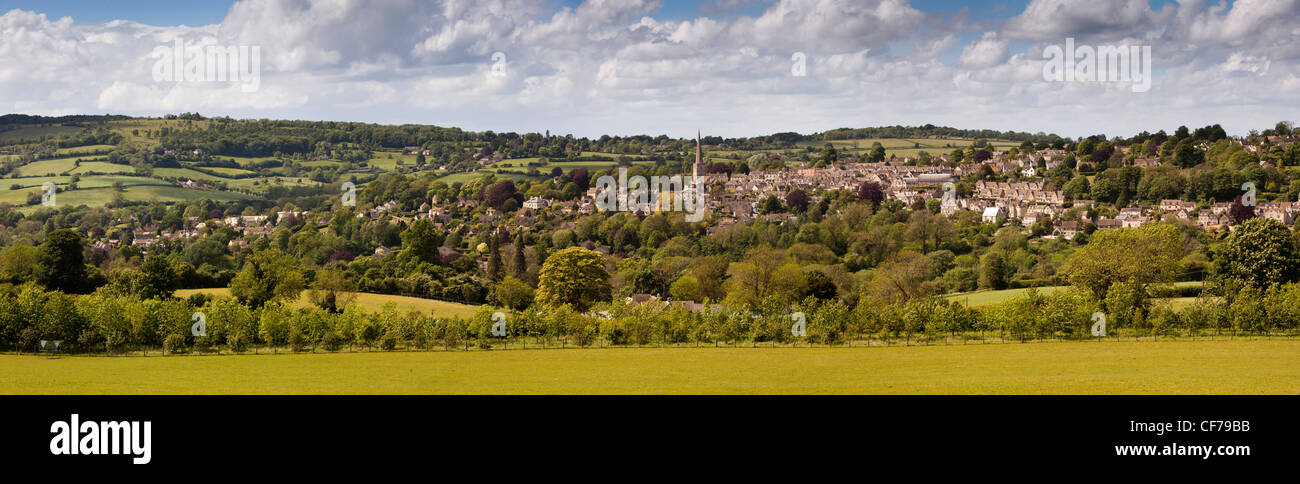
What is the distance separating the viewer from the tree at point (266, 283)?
37.6m

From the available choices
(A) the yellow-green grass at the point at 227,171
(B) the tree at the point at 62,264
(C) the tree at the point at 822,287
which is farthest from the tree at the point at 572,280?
(A) the yellow-green grass at the point at 227,171

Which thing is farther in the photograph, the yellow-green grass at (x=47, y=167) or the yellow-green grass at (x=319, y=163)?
the yellow-green grass at (x=319, y=163)

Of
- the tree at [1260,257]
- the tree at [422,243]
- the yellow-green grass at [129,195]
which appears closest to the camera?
the tree at [1260,257]

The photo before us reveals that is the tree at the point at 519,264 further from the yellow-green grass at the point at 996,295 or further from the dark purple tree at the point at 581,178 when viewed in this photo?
the dark purple tree at the point at 581,178

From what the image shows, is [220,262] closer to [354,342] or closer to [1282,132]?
[354,342]

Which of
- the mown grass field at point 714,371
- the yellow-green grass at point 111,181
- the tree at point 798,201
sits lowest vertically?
the mown grass field at point 714,371

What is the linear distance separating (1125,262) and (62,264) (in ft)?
153

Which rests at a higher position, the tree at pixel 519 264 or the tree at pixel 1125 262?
the tree at pixel 1125 262

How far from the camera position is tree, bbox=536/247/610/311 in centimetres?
3944

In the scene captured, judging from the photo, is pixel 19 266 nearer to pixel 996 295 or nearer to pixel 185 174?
pixel 996 295

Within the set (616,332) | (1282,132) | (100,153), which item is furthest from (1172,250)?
(100,153)

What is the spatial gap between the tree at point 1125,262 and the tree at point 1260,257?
77.7 inches

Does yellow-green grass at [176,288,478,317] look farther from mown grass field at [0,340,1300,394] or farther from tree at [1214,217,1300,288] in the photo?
tree at [1214,217,1300,288]

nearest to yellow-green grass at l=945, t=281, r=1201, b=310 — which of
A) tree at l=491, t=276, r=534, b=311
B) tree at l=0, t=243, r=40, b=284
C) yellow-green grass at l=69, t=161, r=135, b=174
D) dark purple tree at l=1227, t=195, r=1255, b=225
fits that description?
tree at l=491, t=276, r=534, b=311
